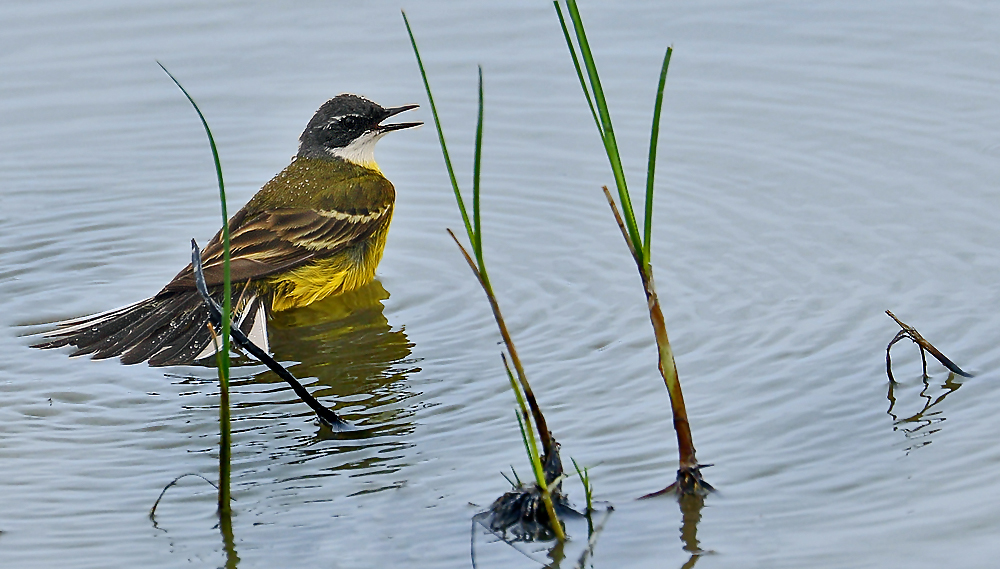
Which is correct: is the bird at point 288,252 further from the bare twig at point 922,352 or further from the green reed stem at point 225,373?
the bare twig at point 922,352

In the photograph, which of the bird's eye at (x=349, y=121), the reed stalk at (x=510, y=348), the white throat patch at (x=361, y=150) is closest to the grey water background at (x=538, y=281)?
the reed stalk at (x=510, y=348)

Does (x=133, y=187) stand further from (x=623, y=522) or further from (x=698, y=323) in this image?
(x=623, y=522)

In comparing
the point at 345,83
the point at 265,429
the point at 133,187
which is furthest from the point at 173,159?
the point at 265,429

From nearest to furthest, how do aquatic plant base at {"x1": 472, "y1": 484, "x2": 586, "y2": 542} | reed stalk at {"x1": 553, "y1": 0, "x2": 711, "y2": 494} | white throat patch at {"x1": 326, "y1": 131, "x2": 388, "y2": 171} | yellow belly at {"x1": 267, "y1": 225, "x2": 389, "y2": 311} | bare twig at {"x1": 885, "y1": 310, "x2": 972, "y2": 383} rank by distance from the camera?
reed stalk at {"x1": 553, "y1": 0, "x2": 711, "y2": 494}
aquatic plant base at {"x1": 472, "y1": 484, "x2": 586, "y2": 542}
bare twig at {"x1": 885, "y1": 310, "x2": 972, "y2": 383}
yellow belly at {"x1": 267, "y1": 225, "x2": 389, "y2": 311}
white throat patch at {"x1": 326, "y1": 131, "x2": 388, "y2": 171}

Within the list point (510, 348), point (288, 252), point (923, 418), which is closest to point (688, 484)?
point (510, 348)

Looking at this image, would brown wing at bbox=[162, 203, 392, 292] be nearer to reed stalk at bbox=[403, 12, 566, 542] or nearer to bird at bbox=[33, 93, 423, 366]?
bird at bbox=[33, 93, 423, 366]

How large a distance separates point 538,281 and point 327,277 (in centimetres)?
142

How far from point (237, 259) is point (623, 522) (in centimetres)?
378

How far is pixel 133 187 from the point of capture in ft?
31.1

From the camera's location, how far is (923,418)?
557 cm

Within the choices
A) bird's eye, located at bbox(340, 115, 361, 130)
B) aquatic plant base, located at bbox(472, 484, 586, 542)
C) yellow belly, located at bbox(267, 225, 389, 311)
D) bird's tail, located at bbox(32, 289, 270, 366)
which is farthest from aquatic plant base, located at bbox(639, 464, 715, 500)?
bird's eye, located at bbox(340, 115, 361, 130)

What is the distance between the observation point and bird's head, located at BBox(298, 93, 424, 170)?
9062 millimetres

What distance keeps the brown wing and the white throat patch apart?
1.97 feet

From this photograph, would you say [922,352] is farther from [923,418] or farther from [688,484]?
[688,484]
